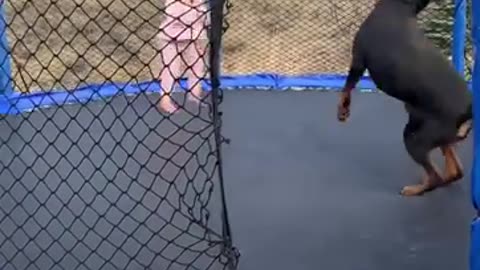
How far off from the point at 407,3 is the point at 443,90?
9.8 inches

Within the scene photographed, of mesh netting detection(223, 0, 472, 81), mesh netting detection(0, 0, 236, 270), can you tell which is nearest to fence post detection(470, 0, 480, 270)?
mesh netting detection(0, 0, 236, 270)

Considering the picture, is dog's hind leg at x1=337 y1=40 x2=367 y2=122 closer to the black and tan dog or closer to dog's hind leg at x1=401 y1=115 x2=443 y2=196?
the black and tan dog

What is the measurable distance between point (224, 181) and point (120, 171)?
0.29 m

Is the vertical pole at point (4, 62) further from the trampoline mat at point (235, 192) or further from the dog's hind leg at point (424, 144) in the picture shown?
the dog's hind leg at point (424, 144)

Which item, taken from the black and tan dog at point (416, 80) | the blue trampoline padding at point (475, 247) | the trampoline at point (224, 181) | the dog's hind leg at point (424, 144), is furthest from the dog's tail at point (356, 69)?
the blue trampoline padding at point (475, 247)

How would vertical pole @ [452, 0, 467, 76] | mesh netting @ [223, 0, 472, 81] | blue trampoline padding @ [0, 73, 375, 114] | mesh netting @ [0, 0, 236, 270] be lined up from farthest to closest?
mesh netting @ [223, 0, 472, 81]
blue trampoline padding @ [0, 73, 375, 114]
vertical pole @ [452, 0, 467, 76]
mesh netting @ [0, 0, 236, 270]

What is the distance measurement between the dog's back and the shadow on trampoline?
286 millimetres

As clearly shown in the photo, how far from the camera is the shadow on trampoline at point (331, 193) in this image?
2.28m

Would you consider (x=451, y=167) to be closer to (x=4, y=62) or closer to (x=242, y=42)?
(x=4, y=62)

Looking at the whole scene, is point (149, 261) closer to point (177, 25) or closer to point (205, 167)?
point (205, 167)

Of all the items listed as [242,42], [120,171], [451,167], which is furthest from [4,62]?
[451,167]

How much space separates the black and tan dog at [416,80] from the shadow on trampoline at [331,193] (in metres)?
0.15

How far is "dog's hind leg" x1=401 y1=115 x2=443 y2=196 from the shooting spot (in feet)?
7.86

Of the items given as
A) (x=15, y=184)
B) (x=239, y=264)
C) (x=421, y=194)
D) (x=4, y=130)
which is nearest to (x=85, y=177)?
(x=15, y=184)
